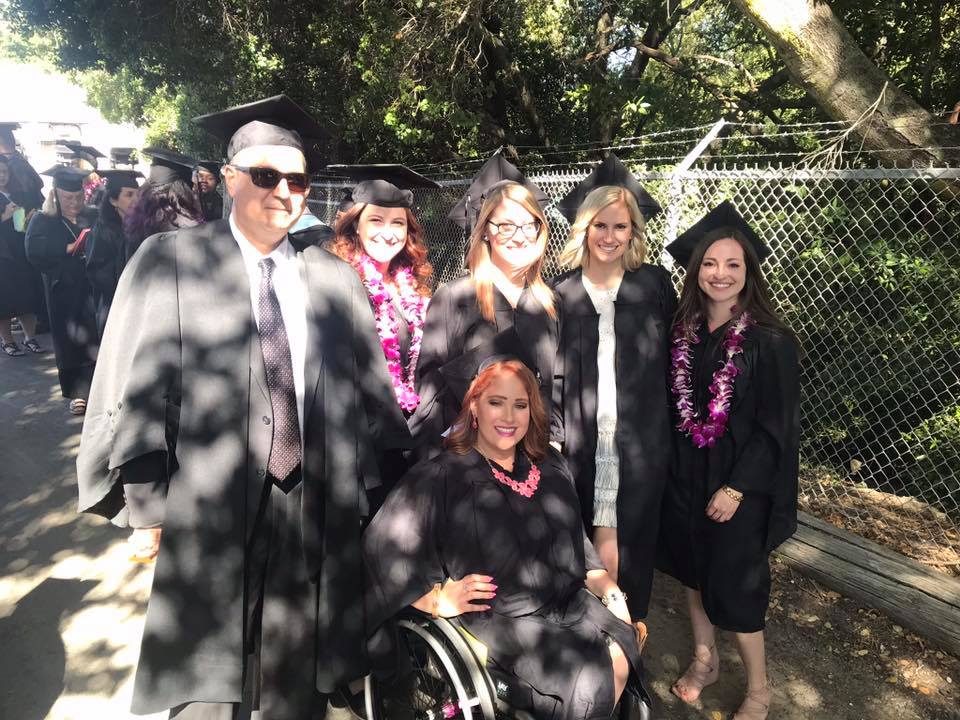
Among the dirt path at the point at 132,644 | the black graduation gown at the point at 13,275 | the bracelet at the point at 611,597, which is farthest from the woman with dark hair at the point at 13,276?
the bracelet at the point at 611,597

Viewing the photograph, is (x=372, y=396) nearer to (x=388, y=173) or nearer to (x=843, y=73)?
(x=388, y=173)

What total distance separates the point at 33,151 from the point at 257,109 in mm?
28073

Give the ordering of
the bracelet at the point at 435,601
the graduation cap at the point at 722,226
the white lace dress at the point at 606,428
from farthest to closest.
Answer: the white lace dress at the point at 606,428
the graduation cap at the point at 722,226
the bracelet at the point at 435,601

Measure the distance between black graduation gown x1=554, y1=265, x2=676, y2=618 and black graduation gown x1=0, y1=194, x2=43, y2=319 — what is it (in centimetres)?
709

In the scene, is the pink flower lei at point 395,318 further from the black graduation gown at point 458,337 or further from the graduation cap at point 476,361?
the graduation cap at point 476,361

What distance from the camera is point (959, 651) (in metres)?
3.23

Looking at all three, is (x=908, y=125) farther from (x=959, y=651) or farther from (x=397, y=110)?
(x=397, y=110)

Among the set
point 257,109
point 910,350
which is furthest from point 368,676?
point 910,350

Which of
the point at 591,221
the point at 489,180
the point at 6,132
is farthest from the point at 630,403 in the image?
the point at 6,132

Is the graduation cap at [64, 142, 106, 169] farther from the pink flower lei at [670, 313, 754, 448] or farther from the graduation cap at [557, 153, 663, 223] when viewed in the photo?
the pink flower lei at [670, 313, 754, 448]

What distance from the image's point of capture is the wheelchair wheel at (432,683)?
198cm

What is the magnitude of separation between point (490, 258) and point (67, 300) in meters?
4.70

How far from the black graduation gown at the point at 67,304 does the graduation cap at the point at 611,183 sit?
15.5ft

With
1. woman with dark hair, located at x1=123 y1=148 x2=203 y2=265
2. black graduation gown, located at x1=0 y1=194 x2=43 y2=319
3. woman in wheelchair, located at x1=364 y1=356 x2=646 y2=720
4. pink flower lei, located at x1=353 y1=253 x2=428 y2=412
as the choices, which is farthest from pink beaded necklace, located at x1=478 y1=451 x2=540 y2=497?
black graduation gown, located at x1=0 y1=194 x2=43 y2=319
